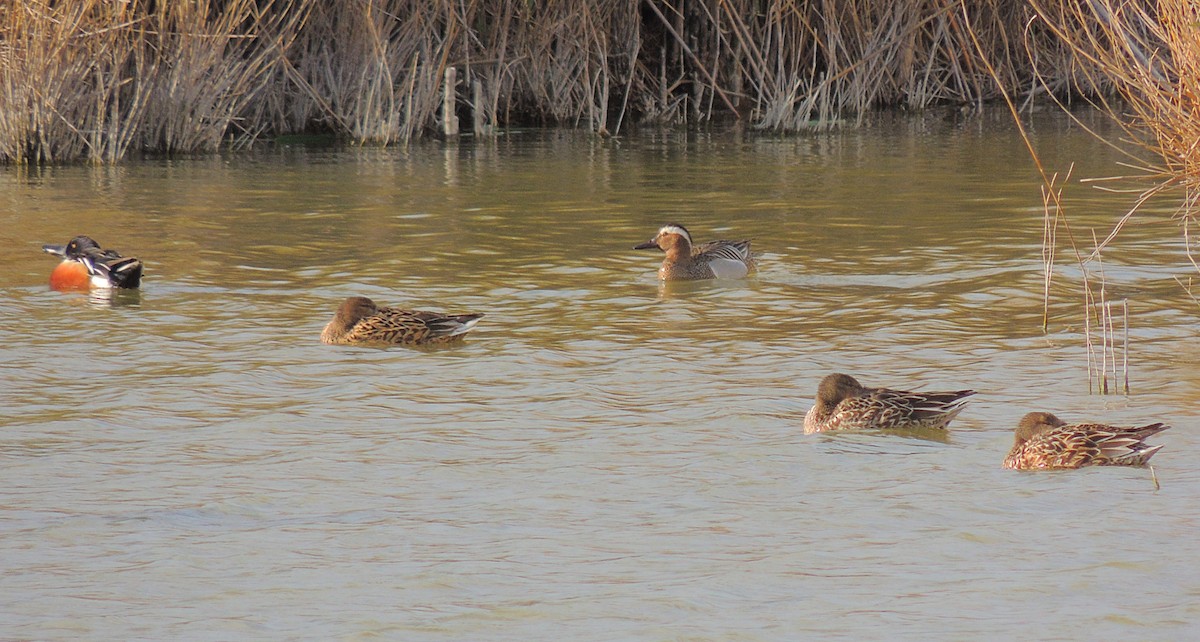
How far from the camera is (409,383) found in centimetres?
862

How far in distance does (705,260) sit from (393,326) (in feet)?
10.4

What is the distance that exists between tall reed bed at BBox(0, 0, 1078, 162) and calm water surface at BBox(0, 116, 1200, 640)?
12.7 feet

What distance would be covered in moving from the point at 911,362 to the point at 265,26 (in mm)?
13794

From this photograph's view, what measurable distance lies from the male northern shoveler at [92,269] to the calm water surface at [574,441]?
204 mm

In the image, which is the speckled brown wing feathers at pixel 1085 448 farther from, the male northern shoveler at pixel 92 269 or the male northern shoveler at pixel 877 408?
the male northern shoveler at pixel 92 269

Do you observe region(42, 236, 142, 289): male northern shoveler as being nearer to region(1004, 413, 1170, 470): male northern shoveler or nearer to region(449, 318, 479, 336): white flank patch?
region(449, 318, 479, 336): white flank patch

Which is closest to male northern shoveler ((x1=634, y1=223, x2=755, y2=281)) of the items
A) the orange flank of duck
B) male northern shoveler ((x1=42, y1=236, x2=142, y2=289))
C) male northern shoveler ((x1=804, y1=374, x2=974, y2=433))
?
male northern shoveler ((x1=42, y1=236, x2=142, y2=289))

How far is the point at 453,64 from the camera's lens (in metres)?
22.6

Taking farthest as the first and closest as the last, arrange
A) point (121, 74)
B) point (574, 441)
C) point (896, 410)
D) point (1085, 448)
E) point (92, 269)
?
point (121, 74) → point (92, 269) → point (896, 410) → point (574, 441) → point (1085, 448)

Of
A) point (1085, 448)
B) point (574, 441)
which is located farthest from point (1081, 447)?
point (574, 441)

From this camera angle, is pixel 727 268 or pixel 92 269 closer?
pixel 92 269

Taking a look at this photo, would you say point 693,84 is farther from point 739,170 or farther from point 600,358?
point 600,358

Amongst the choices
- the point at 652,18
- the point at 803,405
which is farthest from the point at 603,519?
the point at 652,18

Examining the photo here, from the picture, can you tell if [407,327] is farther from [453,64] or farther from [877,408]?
[453,64]
